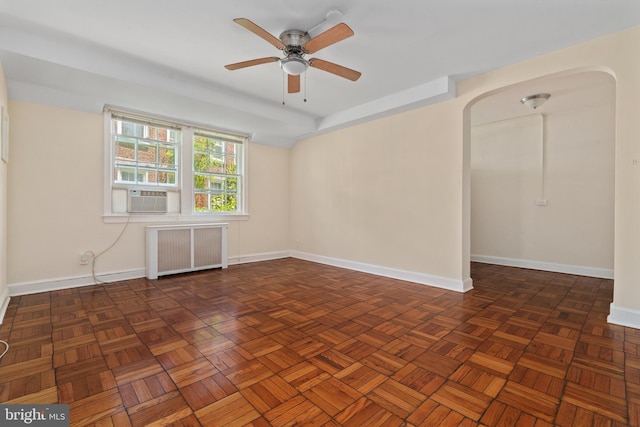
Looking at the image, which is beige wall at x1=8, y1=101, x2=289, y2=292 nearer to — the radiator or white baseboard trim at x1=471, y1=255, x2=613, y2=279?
the radiator

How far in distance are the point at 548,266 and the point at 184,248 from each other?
562 cm

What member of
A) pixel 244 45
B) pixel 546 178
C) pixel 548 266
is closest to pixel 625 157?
pixel 546 178

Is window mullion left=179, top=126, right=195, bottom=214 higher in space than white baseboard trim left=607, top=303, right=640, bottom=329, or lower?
higher

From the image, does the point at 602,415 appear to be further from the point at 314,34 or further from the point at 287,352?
the point at 314,34

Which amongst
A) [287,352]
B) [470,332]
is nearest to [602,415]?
[470,332]

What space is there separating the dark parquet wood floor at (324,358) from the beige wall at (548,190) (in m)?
1.18

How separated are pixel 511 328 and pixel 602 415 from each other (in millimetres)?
1049

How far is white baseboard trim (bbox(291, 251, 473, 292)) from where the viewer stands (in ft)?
11.5

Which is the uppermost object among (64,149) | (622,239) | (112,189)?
(64,149)

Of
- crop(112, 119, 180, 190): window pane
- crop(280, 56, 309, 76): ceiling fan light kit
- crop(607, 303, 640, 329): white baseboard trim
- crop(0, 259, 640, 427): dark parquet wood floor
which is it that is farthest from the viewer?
crop(112, 119, 180, 190): window pane

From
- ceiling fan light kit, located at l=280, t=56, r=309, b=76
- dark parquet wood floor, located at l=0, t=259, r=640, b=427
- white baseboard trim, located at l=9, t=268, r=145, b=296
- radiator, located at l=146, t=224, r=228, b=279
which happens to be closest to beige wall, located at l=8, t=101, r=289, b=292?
white baseboard trim, located at l=9, t=268, r=145, b=296

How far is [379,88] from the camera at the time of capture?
3744mm

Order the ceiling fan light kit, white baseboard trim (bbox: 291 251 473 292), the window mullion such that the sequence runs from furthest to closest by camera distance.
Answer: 1. the window mullion
2. white baseboard trim (bbox: 291 251 473 292)
3. the ceiling fan light kit

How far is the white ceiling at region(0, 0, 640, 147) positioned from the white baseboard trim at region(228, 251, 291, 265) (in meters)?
2.47
